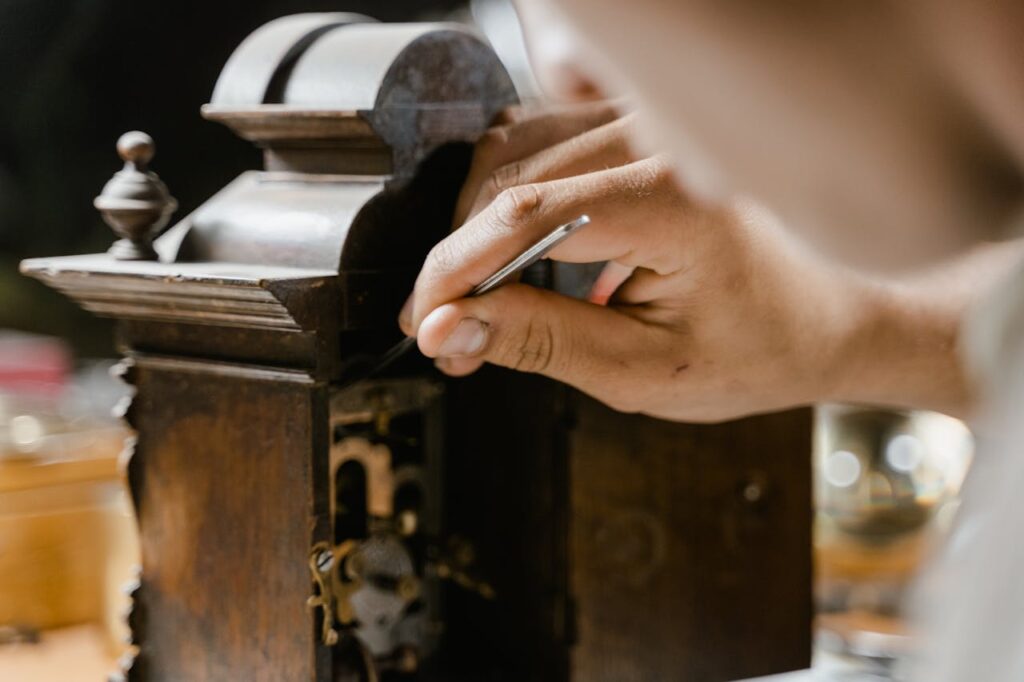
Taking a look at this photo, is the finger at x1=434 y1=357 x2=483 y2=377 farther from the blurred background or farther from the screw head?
the blurred background

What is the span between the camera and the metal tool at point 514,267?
941 millimetres

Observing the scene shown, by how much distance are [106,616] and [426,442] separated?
0.59 m

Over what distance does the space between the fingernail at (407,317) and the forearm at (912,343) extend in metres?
0.44

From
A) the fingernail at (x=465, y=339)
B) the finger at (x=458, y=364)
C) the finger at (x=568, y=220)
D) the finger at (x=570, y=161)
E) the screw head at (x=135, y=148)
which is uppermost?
the screw head at (x=135, y=148)

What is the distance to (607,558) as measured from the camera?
1.38 m

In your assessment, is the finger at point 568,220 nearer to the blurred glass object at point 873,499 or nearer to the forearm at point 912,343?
the forearm at point 912,343

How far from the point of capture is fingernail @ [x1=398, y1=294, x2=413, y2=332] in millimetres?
1103

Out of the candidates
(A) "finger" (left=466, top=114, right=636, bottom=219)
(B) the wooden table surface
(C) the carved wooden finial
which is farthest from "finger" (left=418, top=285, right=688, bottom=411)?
(B) the wooden table surface

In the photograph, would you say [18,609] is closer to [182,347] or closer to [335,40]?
[182,347]

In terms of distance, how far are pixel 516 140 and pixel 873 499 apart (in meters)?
1.64

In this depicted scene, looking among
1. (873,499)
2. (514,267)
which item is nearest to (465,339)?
(514,267)

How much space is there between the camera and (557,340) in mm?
1101

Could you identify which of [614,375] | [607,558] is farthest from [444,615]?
[614,375]

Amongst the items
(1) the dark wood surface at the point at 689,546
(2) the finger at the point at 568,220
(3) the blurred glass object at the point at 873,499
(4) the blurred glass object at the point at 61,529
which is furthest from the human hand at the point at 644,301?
(3) the blurred glass object at the point at 873,499
